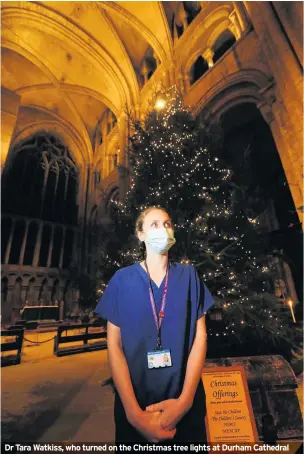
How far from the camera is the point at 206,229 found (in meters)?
3.85

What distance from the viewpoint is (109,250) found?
455cm

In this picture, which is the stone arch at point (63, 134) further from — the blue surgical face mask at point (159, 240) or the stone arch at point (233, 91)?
the blue surgical face mask at point (159, 240)

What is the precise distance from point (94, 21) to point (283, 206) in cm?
1381

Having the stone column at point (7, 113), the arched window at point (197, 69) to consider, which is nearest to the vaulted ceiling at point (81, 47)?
the arched window at point (197, 69)

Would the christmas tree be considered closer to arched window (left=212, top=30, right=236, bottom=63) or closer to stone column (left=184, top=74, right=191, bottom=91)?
stone column (left=184, top=74, right=191, bottom=91)

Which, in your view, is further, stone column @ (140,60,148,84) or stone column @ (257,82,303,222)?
stone column @ (140,60,148,84)

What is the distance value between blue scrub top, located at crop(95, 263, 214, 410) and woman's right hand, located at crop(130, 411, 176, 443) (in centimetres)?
11

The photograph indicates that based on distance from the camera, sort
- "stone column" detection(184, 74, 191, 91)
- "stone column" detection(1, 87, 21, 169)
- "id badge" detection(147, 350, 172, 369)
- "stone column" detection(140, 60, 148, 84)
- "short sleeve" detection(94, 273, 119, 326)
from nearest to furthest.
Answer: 1. "id badge" detection(147, 350, 172, 369)
2. "short sleeve" detection(94, 273, 119, 326)
3. "stone column" detection(1, 87, 21, 169)
4. "stone column" detection(184, 74, 191, 91)
5. "stone column" detection(140, 60, 148, 84)

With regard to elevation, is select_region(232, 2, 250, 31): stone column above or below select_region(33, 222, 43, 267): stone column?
above

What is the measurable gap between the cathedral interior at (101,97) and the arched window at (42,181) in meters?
0.08

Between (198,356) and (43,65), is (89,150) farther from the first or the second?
(198,356)

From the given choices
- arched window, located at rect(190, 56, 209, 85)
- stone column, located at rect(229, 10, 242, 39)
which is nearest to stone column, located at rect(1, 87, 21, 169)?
arched window, located at rect(190, 56, 209, 85)

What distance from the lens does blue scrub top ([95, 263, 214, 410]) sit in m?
1.07

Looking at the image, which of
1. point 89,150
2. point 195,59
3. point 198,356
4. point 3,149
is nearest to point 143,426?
point 198,356
